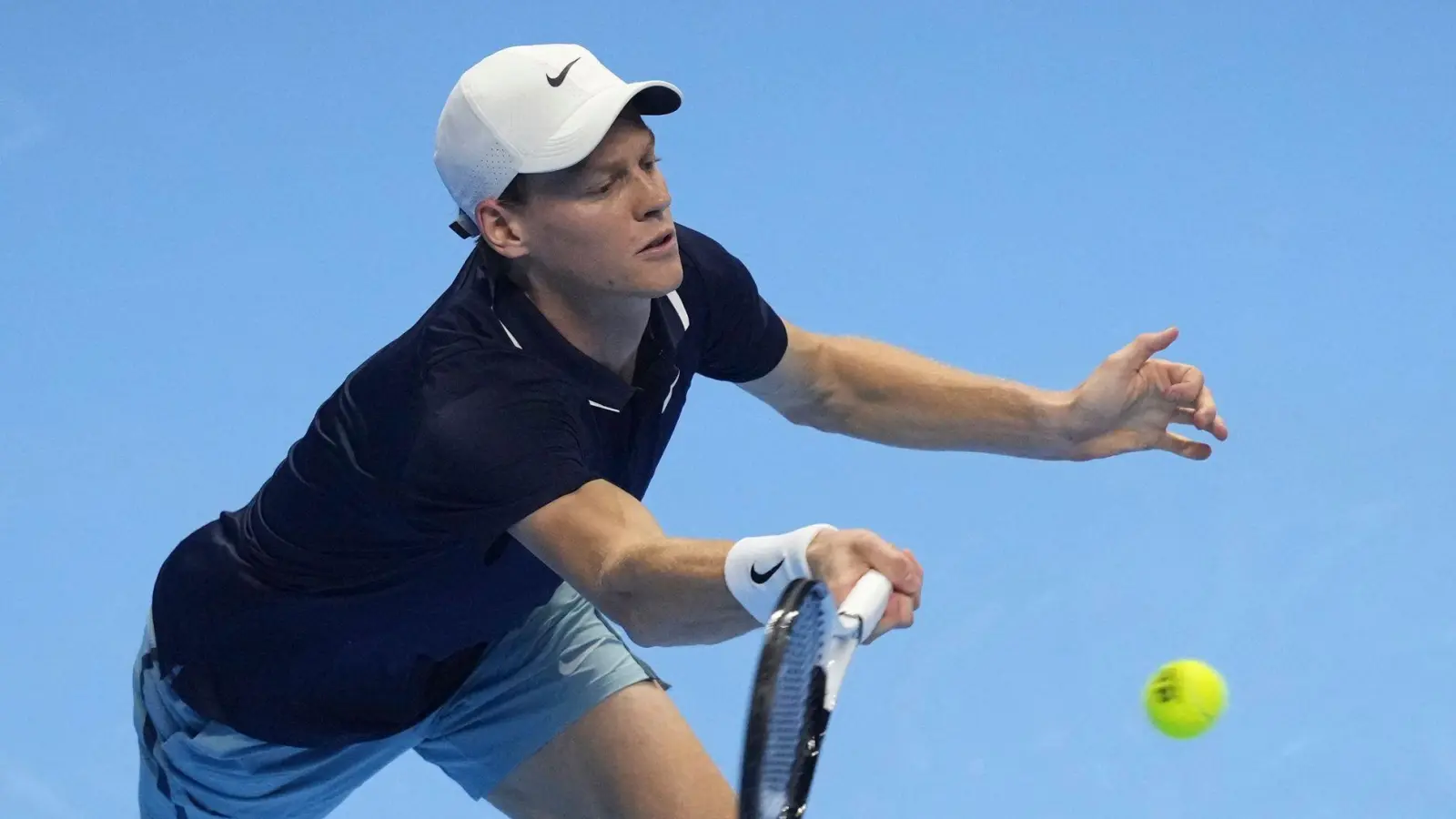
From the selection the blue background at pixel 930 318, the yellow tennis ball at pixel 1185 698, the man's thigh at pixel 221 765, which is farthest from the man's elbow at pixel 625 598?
the blue background at pixel 930 318

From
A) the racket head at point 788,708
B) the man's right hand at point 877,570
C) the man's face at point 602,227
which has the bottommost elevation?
the racket head at point 788,708

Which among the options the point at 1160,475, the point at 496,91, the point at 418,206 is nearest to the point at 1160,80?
the point at 1160,475

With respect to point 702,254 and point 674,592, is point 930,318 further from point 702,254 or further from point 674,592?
point 674,592

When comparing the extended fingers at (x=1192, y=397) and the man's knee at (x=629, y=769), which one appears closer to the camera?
the man's knee at (x=629, y=769)

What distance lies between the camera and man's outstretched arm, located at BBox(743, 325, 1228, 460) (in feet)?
10.2

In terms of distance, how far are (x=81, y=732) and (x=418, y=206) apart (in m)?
2.39

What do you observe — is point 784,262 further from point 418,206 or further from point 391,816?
point 391,816

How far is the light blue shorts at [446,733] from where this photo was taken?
298 cm

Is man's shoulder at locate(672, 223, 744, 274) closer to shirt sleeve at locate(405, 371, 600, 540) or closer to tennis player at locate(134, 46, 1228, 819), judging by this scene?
tennis player at locate(134, 46, 1228, 819)

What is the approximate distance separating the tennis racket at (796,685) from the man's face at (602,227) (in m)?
0.62

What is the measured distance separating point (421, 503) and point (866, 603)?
740mm

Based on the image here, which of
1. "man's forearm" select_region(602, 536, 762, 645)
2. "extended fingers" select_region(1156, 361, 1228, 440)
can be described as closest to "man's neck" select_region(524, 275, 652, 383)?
"man's forearm" select_region(602, 536, 762, 645)

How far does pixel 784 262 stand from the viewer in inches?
233

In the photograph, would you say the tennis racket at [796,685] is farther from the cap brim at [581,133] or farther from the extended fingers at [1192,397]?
the extended fingers at [1192,397]
